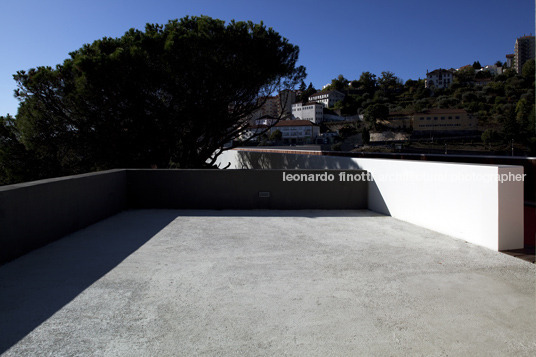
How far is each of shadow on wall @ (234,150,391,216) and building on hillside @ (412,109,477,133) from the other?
6806 centimetres

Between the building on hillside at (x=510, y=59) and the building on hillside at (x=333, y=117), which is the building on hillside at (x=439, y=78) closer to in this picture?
the building on hillside at (x=333, y=117)

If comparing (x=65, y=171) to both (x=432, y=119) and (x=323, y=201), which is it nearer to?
(x=323, y=201)

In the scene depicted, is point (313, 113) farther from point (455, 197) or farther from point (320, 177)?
point (455, 197)

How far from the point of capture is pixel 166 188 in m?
8.14

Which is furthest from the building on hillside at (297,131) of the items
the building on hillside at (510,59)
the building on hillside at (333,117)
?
the building on hillside at (510,59)

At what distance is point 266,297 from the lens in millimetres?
3072

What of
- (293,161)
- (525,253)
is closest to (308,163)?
(293,161)

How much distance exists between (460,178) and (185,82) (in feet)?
38.0

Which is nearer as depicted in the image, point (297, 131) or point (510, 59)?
point (297, 131)

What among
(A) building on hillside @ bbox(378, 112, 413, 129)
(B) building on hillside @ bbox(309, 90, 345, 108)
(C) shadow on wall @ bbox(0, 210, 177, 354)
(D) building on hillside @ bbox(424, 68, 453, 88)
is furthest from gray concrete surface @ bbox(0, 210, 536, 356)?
(D) building on hillside @ bbox(424, 68, 453, 88)

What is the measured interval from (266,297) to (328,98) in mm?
118196

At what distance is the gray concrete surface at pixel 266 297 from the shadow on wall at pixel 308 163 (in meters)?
2.33

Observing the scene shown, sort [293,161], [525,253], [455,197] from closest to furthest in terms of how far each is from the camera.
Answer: [525,253]
[455,197]
[293,161]

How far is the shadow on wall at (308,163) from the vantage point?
768 cm
